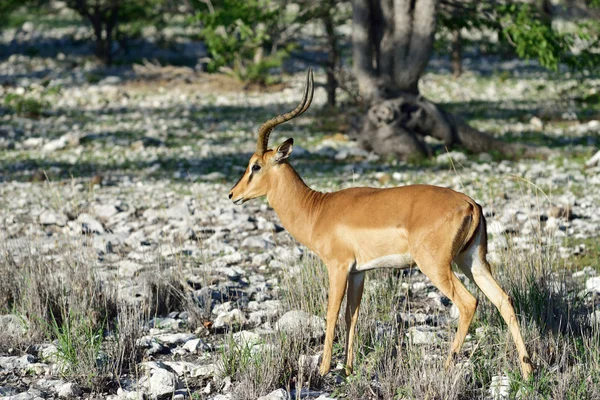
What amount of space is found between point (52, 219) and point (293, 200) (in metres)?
5.80

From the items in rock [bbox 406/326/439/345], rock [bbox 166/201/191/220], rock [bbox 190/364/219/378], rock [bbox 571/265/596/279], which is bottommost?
rock [bbox 166/201/191/220]

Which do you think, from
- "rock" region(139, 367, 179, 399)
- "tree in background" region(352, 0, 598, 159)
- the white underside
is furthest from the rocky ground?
the white underside

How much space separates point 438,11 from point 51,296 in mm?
11044

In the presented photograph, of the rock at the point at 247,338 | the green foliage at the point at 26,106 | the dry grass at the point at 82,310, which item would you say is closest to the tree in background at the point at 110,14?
the green foliage at the point at 26,106

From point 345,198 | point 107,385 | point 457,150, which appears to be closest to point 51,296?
point 107,385

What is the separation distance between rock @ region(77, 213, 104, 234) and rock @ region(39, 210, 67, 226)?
25cm

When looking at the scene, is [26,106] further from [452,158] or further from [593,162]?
[593,162]

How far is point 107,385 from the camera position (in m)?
6.29

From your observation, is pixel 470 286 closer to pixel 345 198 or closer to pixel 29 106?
pixel 345 198

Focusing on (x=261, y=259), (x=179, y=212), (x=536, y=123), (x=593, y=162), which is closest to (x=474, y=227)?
(x=261, y=259)

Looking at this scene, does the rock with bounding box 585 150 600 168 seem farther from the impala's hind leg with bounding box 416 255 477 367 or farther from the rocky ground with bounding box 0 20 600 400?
the impala's hind leg with bounding box 416 255 477 367

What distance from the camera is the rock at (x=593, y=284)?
800cm

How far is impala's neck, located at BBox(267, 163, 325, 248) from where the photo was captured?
22.3 ft

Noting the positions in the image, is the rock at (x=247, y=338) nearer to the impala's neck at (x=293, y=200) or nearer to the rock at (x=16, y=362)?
the impala's neck at (x=293, y=200)
